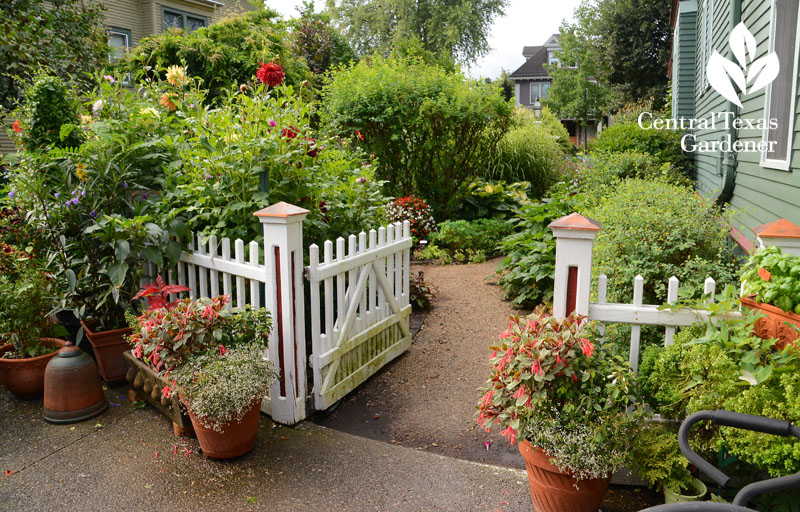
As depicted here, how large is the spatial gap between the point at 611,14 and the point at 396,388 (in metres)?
27.7

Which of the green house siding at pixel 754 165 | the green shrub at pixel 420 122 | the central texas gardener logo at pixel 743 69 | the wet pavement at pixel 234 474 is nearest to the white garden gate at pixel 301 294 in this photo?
the wet pavement at pixel 234 474

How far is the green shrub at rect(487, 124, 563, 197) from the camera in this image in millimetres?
A: 11461

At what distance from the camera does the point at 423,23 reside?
1358 inches

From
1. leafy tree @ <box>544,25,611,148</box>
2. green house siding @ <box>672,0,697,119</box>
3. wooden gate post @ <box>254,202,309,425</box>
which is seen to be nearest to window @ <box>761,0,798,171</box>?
wooden gate post @ <box>254,202,309,425</box>

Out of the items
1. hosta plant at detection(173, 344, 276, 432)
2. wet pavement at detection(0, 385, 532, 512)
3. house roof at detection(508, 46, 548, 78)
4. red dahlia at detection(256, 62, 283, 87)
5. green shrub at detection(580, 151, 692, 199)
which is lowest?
wet pavement at detection(0, 385, 532, 512)

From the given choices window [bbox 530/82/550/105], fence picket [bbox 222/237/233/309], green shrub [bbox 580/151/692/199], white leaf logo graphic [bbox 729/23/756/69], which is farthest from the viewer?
window [bbox 530/82/550/105]

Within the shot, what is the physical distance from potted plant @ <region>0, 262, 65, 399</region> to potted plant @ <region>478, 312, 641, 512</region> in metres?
3.22

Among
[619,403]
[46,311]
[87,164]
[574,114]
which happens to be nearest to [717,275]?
[619,403]

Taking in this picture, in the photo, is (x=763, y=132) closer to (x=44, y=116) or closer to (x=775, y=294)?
(x=775, y=294)

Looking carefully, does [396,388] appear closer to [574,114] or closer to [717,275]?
[717,275]

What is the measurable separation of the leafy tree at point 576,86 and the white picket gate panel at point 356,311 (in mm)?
30931

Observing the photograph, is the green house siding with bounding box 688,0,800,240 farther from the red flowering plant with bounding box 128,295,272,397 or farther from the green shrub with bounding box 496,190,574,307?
the red flowering plant with bounding box 128,295,272,397

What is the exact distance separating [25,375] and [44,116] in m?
1.87

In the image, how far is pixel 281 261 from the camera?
3.51 meters
